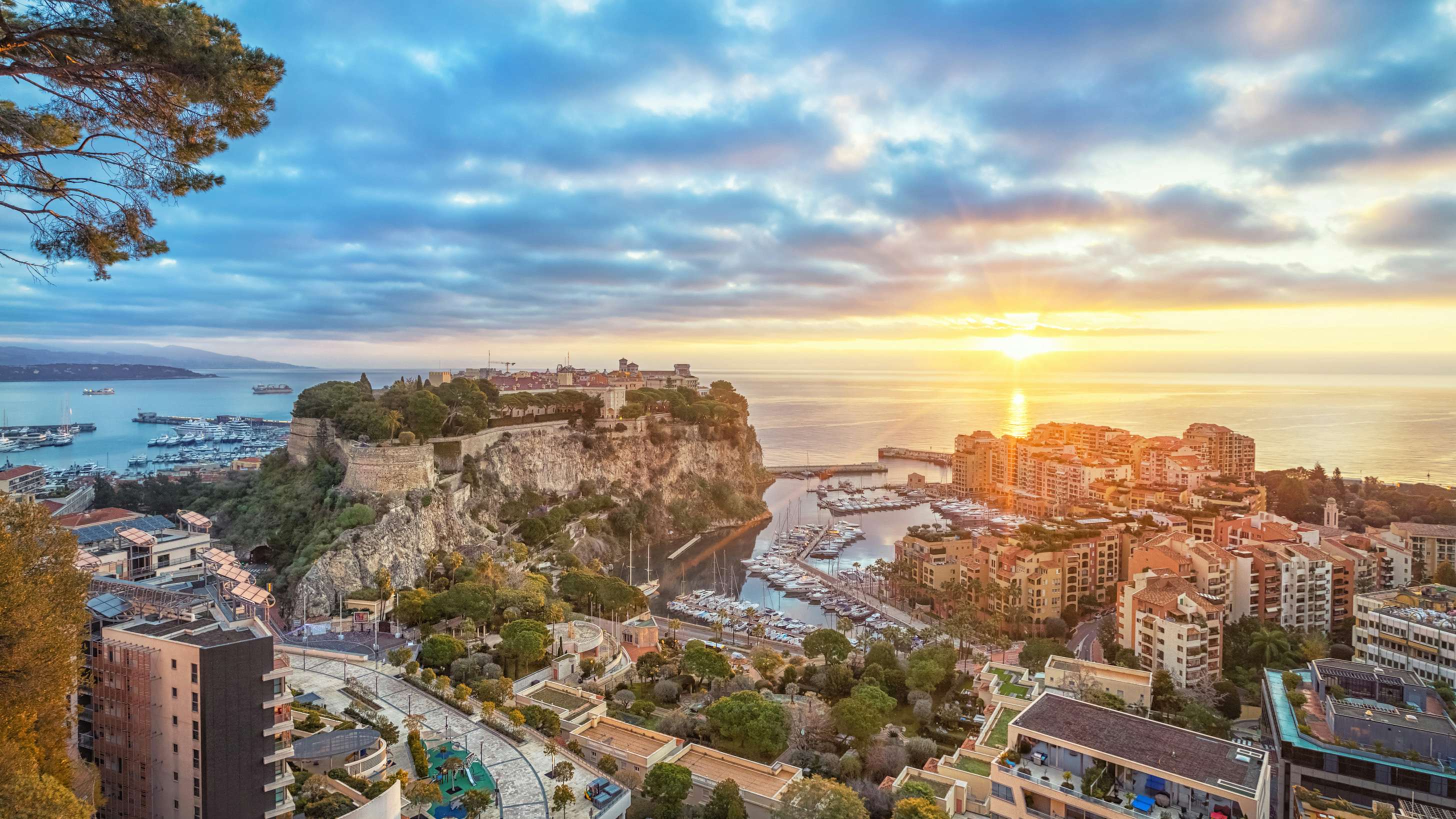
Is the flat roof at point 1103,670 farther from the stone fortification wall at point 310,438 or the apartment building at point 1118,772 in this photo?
the stone fortification wall at point 310,438

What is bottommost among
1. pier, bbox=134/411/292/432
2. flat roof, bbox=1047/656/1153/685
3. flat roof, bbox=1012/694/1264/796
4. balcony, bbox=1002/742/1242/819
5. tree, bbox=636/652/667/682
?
tree, bbox=636/652/667/682

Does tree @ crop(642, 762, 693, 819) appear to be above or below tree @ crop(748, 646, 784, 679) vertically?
above

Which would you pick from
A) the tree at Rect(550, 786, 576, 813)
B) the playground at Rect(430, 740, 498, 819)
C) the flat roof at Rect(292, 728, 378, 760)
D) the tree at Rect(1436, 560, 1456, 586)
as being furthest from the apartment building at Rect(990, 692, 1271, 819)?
Answer: the tree at Rect(1436, 560, 1456, 586)

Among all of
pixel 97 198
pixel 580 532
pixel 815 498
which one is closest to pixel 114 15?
pixel 97 198

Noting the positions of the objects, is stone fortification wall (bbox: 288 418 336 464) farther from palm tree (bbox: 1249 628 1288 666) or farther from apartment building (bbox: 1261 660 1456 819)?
palm tree (bbox: 1249 628 1288 666)

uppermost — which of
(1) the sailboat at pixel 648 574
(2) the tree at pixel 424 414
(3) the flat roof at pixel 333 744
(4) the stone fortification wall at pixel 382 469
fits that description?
(2) the tree at pixel 424 414

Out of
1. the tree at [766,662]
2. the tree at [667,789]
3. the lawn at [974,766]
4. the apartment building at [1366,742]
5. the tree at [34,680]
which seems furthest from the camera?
the tree at [766,662]

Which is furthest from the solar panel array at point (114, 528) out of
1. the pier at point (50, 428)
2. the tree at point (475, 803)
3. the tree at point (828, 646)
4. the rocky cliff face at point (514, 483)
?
the pier at point (50, 428)

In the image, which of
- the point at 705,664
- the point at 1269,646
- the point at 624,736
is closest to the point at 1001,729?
the point at 705,664
